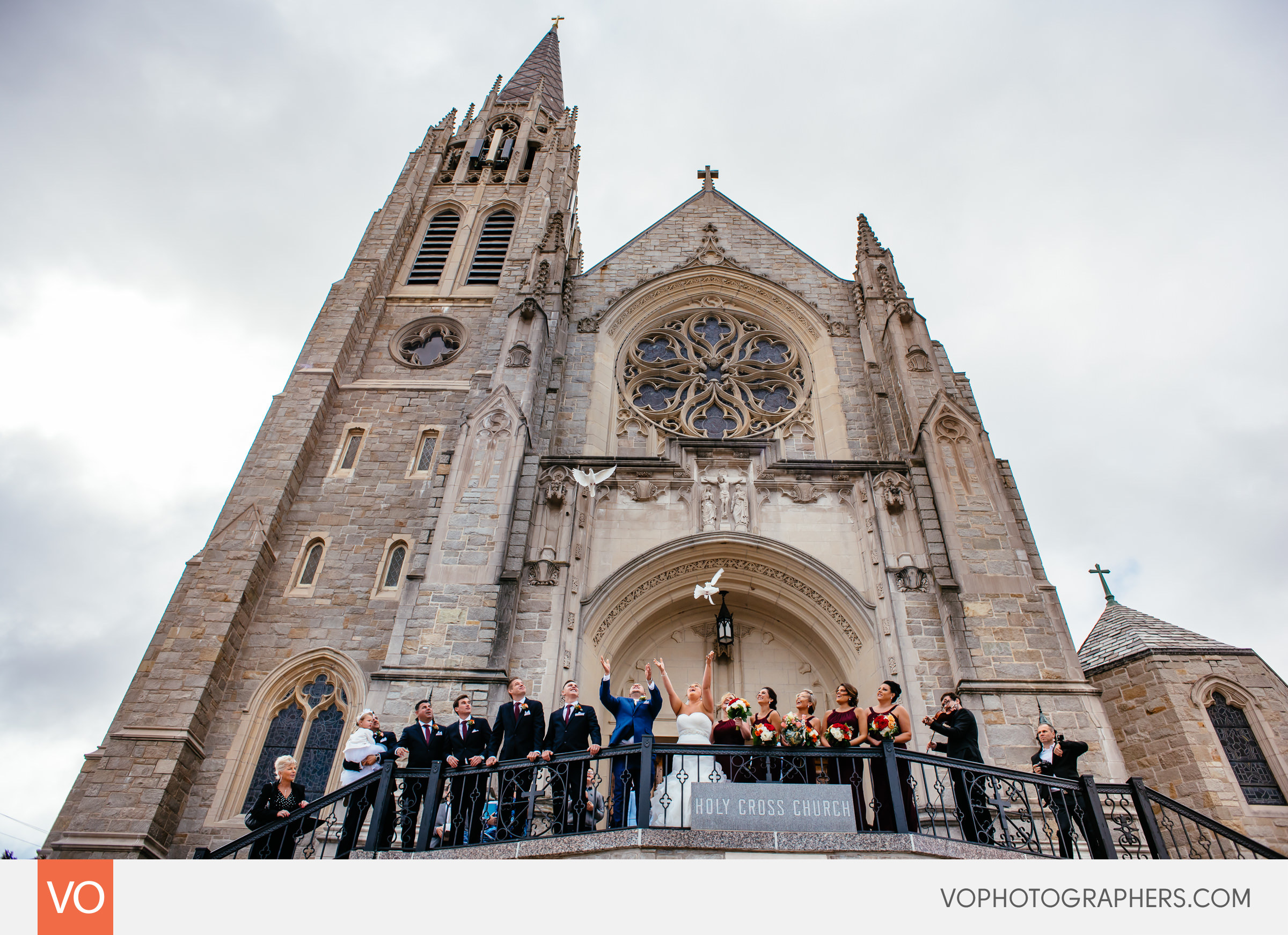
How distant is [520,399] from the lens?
13.6 meters

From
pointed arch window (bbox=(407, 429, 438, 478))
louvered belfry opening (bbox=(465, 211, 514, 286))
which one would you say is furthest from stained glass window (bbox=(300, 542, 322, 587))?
louvered belfry opening (bbox=(465, 211, 514, 286))

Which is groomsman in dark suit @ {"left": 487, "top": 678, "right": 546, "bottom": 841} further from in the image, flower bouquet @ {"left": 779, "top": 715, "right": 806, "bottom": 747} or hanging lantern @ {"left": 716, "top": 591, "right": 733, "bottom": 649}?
hanging lantern @ {"left": 716, "top": 591, "right": 733, "bottom": 649}

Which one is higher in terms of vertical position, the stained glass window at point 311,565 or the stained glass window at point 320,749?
the stained glass window at point 311,565

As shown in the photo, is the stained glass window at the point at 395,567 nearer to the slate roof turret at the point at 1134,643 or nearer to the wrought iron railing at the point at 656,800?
the wrought iron railing at the point at 656,800

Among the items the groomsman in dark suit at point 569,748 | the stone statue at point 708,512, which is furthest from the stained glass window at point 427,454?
the groomsman in dark suit at point 569,748

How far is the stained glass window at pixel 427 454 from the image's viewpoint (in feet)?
52.6

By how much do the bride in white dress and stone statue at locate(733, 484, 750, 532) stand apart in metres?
4.45

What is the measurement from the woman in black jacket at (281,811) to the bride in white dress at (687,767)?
123 inches

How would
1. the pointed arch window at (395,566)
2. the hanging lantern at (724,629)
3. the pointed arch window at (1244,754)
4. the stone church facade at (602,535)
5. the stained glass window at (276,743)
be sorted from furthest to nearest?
the pointed arch window at (395,566), the pointed arch window at (1244,754), the hanging lantern at (724,629), the stained glass window at (276,743), the stone church facade at (602,535)

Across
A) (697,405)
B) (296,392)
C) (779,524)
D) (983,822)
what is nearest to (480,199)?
(296,392)

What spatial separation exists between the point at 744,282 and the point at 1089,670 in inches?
414
